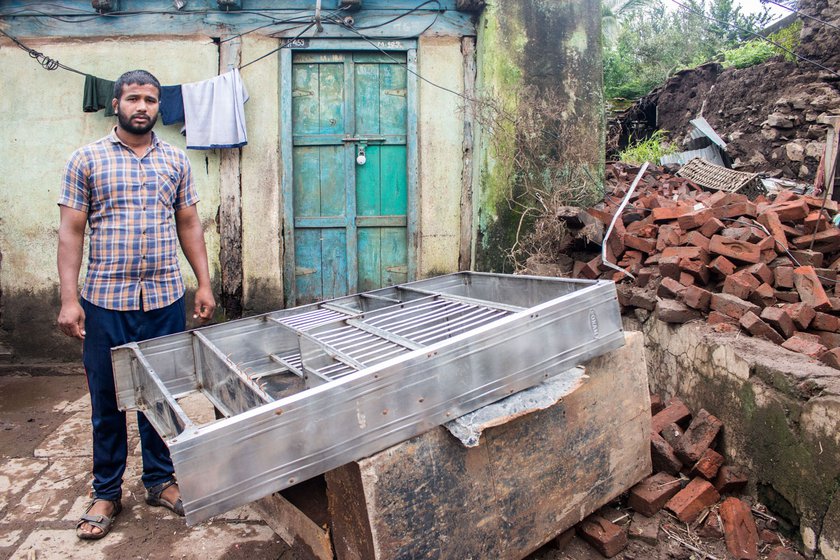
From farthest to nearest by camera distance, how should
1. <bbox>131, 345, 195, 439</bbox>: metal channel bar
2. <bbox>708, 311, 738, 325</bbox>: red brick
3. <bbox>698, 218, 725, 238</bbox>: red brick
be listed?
<bbox>698, 218, 725, 238</bbox>: red brick
<bbox>708, 311, 738, 325</bbox>: red brick
<bbox>131, 345, 195, 439</bbox>: metal channel bar

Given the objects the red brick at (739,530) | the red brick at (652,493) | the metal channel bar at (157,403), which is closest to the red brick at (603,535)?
the red brick at (652,493)

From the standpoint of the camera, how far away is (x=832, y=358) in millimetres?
2602

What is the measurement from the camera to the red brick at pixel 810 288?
2992mm

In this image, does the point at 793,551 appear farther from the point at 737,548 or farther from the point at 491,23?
the point at 491,23

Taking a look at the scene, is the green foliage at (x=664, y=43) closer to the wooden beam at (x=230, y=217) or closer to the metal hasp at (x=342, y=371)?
the wooden beam at (x=230, y=217)

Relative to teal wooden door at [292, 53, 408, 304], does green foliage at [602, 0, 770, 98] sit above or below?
above

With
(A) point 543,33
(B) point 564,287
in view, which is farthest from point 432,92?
(B) point 564,287

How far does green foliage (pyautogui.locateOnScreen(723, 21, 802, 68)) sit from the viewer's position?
8.55m

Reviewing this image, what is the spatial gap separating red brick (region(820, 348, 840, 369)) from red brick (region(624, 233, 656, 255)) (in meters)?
1.39

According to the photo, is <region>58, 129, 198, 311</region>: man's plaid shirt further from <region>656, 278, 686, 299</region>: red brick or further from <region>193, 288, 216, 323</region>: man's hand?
<region>656, 278, 686, 299</region>: red brick

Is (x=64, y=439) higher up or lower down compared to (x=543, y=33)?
lower down

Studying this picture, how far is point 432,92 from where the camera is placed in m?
5.04

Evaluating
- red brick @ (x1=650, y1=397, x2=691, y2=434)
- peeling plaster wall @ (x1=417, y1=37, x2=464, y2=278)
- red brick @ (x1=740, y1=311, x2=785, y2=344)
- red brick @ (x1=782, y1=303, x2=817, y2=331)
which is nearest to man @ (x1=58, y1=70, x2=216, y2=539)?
red brick @ (x1=650, y1=397, x2=691, y2=434)

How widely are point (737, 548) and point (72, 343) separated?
5.19 metres
